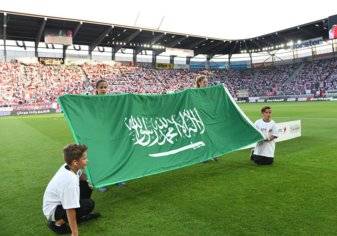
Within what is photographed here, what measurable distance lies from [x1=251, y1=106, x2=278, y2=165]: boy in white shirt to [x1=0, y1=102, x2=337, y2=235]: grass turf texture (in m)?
0.26

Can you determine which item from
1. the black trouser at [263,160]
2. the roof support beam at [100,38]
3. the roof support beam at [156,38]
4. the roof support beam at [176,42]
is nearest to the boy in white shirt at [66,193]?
the black trouser at [263,160]

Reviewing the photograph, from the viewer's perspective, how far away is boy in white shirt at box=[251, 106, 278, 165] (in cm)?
843

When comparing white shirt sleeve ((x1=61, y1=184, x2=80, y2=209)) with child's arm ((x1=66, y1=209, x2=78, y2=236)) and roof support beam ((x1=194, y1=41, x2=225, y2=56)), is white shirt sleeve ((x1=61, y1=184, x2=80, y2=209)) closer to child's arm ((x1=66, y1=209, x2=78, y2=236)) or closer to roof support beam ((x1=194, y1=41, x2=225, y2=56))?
child's arm ((x1=66, y1=209, x2=78, y2=236))

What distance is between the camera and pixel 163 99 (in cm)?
796

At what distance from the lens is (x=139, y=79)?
56.0m

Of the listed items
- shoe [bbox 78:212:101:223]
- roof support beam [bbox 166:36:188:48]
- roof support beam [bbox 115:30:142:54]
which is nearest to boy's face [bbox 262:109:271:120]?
shoe [bbox 78:212:101:223]

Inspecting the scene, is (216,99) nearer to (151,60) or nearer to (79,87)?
(79,87)

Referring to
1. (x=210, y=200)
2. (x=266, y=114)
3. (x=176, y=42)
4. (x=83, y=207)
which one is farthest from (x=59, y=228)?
(x=176, y=42)

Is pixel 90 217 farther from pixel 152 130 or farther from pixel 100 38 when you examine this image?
pixel 100 38

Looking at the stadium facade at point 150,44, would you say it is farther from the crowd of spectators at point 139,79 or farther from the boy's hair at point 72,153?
the boy's hair at point 72,153

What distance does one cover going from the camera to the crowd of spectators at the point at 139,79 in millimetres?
44312

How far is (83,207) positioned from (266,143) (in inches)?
197

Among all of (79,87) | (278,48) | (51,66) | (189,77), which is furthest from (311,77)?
(51,66)

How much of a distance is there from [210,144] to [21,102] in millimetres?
38150
